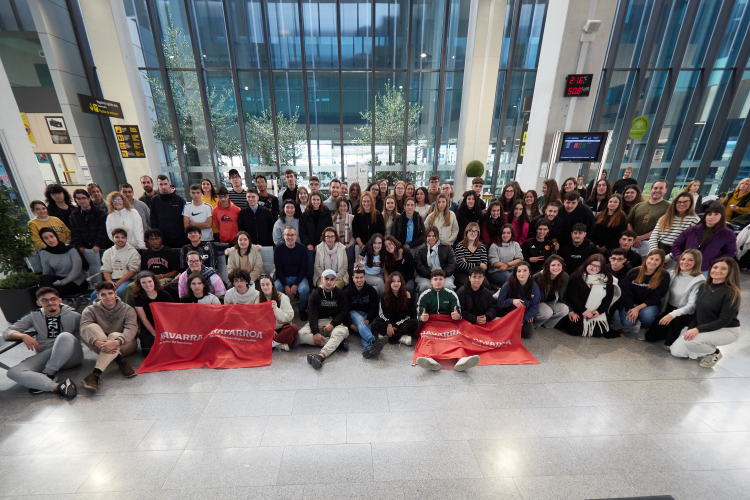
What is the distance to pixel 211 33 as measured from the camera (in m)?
10.4

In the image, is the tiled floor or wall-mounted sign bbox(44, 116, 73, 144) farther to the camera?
wall-mounted sign bbox(44, 116, 73, 144)

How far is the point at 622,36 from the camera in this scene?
10500mm

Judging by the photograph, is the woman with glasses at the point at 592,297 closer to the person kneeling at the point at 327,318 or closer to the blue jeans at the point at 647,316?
the blue jeans at the point at 647,316

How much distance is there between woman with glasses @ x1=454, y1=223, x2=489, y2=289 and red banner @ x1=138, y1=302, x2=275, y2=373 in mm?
3131

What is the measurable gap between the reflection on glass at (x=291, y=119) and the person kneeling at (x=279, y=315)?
836 centimetres

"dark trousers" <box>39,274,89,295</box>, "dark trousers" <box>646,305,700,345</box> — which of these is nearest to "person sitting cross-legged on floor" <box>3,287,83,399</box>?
"dark trousers" <box>39,274,89,295</box>

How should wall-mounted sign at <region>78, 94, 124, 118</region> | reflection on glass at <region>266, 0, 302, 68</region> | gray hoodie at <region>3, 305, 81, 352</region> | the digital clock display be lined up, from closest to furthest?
1. gray hoodie at <region>3, 305, 81, 352</region>
2. the digital clock display
3. wall-mounted sign at <region>78, 94, 124, 118</region>
4. reflection on glass at <region>266, 0, 302, 68</region>

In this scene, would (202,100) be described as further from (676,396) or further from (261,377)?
(676,396)

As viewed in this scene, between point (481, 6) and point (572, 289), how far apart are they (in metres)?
9.85

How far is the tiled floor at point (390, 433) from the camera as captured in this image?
250 cm

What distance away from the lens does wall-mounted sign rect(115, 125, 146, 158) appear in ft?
28.8

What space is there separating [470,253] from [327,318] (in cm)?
260

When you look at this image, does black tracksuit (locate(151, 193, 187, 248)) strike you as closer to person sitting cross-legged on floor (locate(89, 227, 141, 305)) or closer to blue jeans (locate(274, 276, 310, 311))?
person sitting cross-legged on floor (locate(89, 227, 141, 305))

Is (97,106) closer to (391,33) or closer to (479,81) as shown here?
(391,33)
